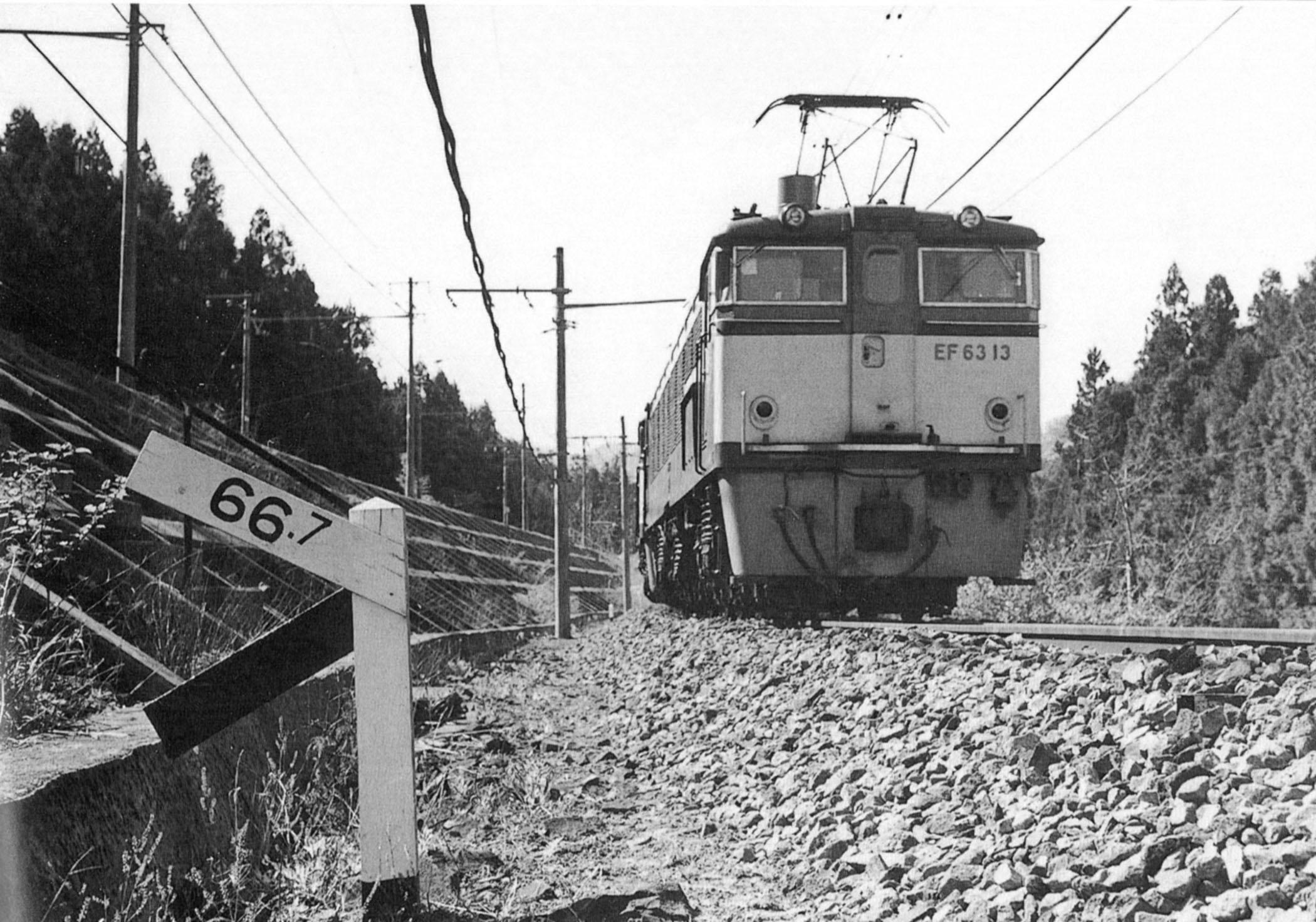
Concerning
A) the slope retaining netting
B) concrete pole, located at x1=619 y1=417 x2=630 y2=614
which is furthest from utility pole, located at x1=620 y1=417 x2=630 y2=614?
the slope retaining netting

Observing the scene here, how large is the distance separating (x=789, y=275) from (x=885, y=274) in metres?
0.80

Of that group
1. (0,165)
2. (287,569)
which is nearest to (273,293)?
(0,165)

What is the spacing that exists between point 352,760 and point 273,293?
3901 centimetres

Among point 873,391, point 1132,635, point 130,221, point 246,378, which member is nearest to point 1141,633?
point 1132,635

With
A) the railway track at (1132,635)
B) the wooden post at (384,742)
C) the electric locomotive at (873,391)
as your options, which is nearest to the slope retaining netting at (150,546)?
the wooden post at (384,742)

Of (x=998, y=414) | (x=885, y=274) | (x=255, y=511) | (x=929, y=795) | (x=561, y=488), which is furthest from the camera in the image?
(x=561, y=488)

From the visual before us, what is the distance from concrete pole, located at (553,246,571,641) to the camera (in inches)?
831

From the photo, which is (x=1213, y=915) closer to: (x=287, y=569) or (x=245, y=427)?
(x=287, y=569)

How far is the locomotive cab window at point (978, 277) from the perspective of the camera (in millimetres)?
10289

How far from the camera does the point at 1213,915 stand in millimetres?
2939

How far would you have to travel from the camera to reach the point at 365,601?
3246 millimetres

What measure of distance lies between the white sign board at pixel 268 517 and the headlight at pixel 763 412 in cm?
697

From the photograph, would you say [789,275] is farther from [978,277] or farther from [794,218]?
[978,277]

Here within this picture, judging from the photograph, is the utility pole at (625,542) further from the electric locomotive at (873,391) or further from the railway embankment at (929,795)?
the railway embankment at (929,795)
